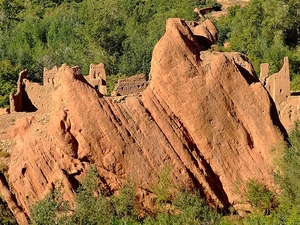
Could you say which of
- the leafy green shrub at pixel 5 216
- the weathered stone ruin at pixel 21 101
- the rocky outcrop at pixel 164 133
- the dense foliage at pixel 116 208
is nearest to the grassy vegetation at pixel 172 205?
the dense foliage at pixel 116 208

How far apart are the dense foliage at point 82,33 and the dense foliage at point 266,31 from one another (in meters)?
8.16

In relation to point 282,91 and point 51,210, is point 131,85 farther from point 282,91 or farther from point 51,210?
point 51,210

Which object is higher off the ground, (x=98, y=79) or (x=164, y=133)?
(x=164, y=133)

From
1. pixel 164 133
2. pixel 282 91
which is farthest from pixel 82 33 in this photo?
pixel 164 133

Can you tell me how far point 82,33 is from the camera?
89.9m

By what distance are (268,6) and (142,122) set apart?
50034mm

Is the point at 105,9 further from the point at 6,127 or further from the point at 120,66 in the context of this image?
the point at 6,127

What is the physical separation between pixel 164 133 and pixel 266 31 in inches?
1836

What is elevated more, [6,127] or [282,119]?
[6,127]

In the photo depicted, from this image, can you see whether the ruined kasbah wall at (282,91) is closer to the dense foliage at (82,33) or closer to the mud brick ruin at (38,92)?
the mud brick ruin at (38,92)

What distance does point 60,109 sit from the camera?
33000mm

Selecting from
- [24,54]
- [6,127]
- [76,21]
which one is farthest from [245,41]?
[6,127]

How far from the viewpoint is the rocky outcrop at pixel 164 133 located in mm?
32312

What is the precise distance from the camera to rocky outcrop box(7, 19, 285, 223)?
32.3 meters
